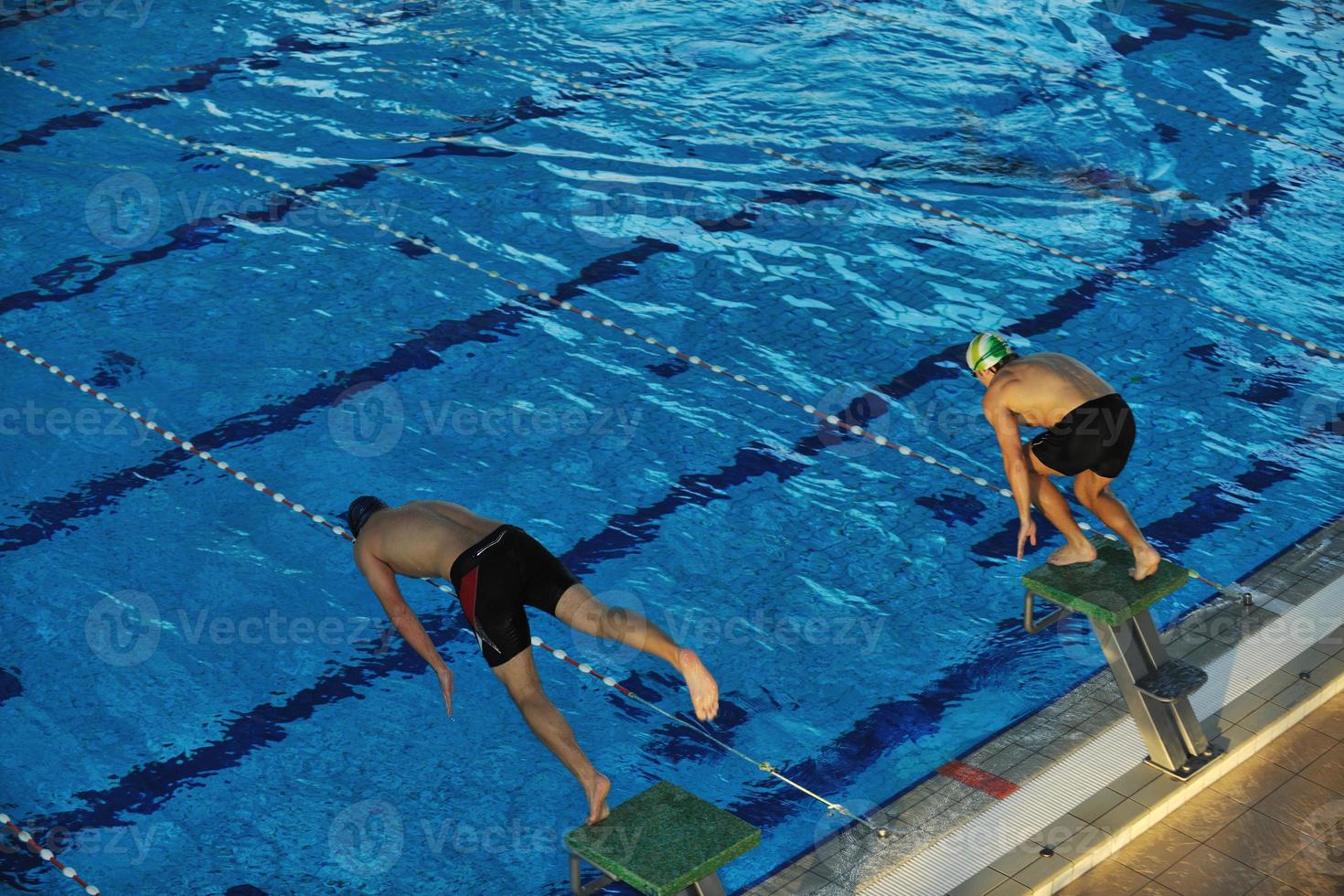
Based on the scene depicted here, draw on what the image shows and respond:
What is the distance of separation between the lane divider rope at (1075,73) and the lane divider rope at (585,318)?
2.25 m

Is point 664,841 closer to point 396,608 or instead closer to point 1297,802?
point 396,608

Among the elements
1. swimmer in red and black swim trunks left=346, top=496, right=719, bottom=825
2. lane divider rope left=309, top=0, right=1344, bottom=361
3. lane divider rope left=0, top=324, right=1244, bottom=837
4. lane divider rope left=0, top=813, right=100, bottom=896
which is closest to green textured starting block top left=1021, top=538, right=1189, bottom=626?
lane divider rope left=0, top=324, right=1244, bottom=837

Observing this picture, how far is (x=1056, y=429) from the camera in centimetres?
444

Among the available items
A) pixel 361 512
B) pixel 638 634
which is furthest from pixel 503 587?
pixel 361 512

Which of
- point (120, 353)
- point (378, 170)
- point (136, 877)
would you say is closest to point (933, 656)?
point (136, 877)

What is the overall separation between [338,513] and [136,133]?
158 inches

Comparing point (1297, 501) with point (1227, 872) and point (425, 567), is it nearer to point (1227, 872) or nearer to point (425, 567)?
point (1227, 872)

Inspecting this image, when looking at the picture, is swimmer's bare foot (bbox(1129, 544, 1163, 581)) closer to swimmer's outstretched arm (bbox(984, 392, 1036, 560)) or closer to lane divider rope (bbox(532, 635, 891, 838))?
swimmer's outstretched arm (bbox(984, 392, 1036, 560))

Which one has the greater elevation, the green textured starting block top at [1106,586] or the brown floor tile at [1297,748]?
the green textured starting block top at [1106,586]

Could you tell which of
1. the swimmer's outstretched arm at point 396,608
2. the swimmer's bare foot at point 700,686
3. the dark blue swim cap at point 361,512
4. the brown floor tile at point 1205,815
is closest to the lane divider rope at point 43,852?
the swimmer's outstretched arm at point 396,608

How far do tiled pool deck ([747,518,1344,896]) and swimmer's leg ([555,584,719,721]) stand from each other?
0.71 meters

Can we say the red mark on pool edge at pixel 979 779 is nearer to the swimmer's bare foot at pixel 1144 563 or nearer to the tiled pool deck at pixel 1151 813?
the tiled pool deck at pixel 1151 813

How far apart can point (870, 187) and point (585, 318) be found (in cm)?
210

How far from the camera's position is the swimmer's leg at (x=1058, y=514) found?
436 cm
